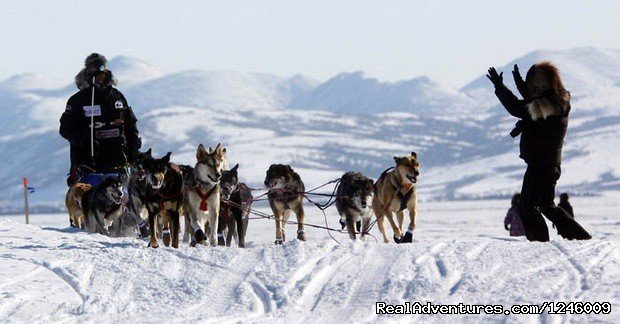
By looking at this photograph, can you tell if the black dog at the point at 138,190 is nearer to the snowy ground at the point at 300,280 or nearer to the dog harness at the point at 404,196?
the snowy ground at the point at 300,280

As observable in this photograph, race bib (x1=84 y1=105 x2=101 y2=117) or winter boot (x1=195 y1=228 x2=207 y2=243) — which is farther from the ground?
race bib (x1=84 y1=105 x2=101 y2=117)

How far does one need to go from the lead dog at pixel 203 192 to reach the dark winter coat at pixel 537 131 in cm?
291

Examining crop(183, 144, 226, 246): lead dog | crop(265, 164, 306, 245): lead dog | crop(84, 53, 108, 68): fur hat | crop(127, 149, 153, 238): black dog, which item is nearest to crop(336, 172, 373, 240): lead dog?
crop(265, 164, 306, 245): lead dog

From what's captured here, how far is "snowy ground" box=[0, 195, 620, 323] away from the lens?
7320 mm

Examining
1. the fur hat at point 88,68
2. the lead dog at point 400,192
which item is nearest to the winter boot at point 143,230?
the fur hat at point 88,68

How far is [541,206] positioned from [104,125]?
4926 mm

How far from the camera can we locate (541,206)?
9602 millimetres

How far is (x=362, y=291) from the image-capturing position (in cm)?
783

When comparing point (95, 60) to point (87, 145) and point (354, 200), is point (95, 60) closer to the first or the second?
point (87, 145)

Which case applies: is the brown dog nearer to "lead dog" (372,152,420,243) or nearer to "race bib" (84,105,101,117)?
"race bib" (84,105,101,117)

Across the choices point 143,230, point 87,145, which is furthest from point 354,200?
point 87,145

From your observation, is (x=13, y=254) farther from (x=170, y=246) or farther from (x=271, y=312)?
(x=271, y=312)

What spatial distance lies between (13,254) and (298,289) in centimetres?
309

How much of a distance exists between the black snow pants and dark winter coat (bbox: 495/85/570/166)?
9 cm
